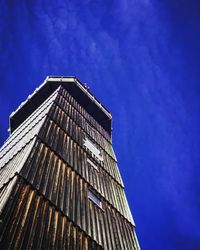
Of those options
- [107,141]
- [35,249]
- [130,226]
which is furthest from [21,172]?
[107,141]

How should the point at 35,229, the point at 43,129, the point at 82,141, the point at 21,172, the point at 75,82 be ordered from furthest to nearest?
the point at 75,82 → the point at 82,141 → the point at 43,129 → the point at 21,172 → the point at 35,229

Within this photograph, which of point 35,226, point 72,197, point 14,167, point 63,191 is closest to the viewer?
point 35,226

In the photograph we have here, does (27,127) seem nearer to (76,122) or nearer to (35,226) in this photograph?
(76,122)

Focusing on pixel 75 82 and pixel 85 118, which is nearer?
pixel 85 118

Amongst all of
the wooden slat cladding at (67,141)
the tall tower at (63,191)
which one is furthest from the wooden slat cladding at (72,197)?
the wooden slat cladding at (67,141)

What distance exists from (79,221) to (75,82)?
13053mm

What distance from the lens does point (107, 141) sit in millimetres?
18750

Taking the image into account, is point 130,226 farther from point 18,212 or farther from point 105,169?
point 18,212

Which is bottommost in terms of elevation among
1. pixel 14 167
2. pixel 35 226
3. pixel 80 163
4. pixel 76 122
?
pixel 35 226

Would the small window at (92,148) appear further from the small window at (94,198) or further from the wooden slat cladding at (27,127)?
the small window at (94,198)

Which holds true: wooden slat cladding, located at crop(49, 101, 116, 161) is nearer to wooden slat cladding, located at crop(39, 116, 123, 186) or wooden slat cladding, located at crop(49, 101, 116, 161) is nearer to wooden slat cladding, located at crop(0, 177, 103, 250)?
wooden slat cladding, located at crop(39, 116, 123, 186)

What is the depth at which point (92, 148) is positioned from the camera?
14789 millimetres

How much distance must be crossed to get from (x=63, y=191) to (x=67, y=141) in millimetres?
3696

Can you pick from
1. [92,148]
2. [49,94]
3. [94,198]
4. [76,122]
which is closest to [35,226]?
[94,198]
